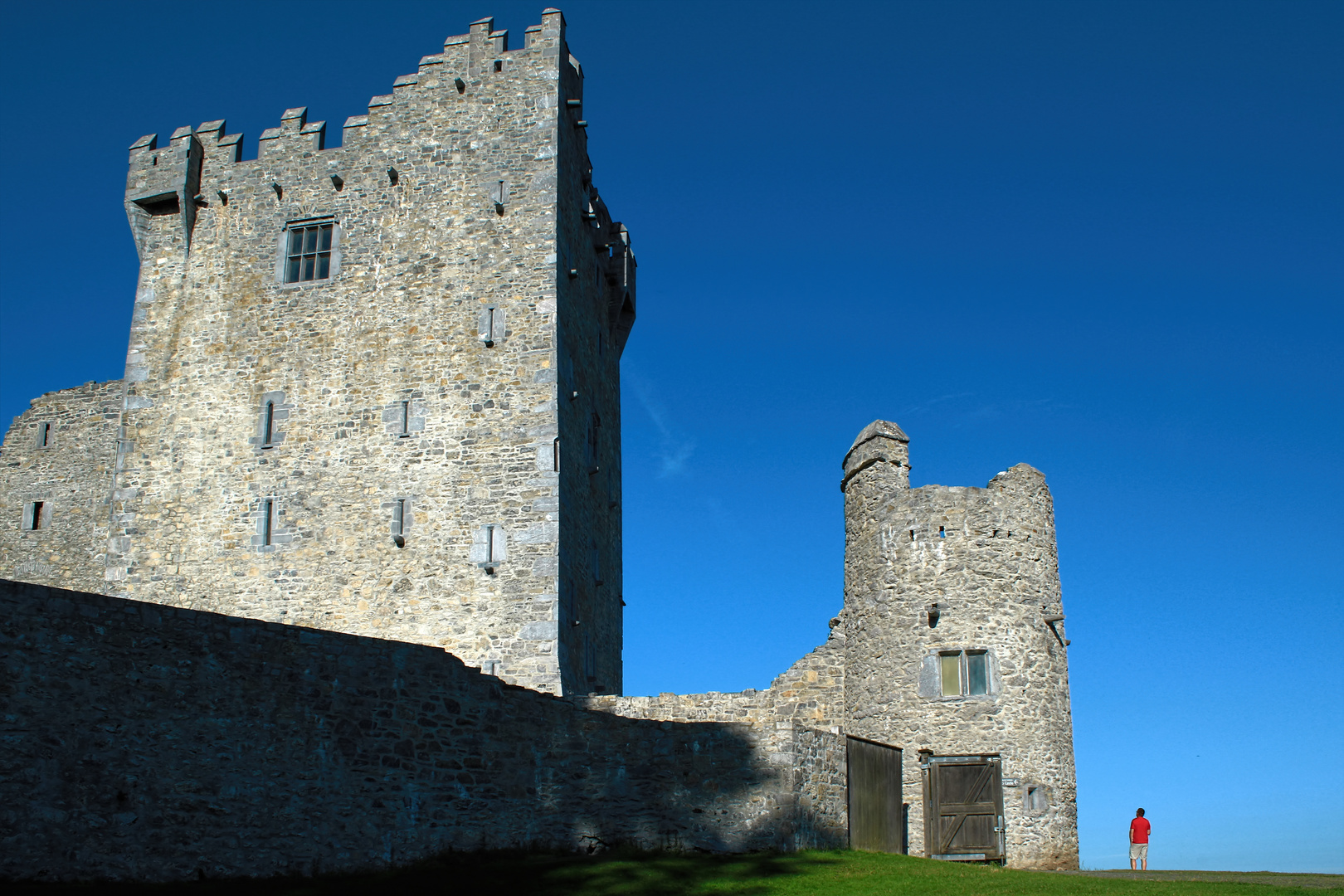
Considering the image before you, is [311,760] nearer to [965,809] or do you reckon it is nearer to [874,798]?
[874,798]

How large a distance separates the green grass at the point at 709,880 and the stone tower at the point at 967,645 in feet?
8.03

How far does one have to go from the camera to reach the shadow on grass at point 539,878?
1662cm

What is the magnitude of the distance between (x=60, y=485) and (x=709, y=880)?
22748mm

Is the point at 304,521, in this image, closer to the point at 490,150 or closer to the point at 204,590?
the point at 204,590

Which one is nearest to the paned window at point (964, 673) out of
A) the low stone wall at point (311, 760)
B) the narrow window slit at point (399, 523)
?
the low stone wall at point (311, 760)

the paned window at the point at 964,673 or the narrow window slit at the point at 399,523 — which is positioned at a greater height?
the narrow window slit at the point at 399,523

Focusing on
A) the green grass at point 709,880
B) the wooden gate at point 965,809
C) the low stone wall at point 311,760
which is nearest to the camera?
the low stone wall at point 311,760

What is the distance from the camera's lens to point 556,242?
28.8 m

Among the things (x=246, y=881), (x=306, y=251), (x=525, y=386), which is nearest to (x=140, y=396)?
(x=306, y=251)

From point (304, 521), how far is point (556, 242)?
8.06 metres

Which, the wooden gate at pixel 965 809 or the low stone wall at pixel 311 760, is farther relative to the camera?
the wooden gate at pixel 965 809

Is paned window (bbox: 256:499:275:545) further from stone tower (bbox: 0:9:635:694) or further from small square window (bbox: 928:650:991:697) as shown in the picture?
small square window (bbox: 928:650:991:697)

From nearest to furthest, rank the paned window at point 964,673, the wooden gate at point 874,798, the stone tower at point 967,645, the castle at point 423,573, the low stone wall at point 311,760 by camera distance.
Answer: the low stone wall at point 311,760, the castle at point 423,573, the wooden gate at point 874,798, the stone tower at point 967,645, the paned window at point 964,673

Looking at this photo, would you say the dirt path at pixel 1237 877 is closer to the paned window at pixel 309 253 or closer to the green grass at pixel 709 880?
the green grass at pixel 709 880
